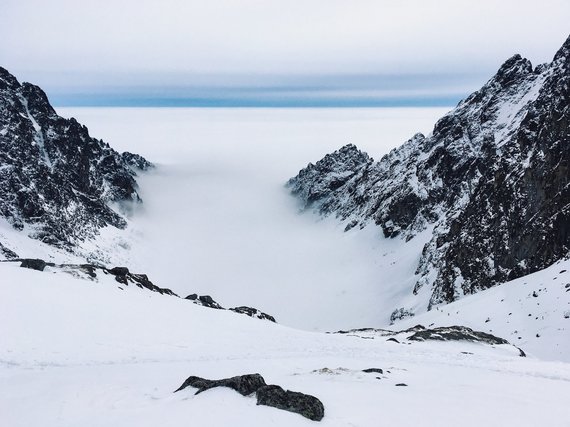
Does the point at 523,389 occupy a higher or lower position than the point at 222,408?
lower

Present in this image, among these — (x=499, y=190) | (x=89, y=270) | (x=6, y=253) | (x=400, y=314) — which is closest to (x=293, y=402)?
(x=89, y=270)

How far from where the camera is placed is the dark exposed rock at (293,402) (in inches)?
487

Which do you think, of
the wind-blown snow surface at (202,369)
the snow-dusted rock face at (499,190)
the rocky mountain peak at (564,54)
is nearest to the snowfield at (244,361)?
the wind-blown snow surface at (202,369)

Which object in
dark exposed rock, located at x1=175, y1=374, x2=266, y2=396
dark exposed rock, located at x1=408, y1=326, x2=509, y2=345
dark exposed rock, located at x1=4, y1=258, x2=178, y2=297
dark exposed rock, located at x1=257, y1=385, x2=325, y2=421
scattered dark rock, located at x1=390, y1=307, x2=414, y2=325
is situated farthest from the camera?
scattered dark rock, located at x1=390, y1=307, x2=414, y2=325

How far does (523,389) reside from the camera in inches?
680

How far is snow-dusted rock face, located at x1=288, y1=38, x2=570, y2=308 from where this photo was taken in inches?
2064

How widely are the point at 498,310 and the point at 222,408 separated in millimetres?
34270

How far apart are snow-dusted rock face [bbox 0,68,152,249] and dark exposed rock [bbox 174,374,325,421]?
400 ft

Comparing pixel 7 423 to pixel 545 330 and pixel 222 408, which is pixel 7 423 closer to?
pixel 222 408

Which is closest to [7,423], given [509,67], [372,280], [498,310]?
[498,310]

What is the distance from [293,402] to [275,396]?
541 mm

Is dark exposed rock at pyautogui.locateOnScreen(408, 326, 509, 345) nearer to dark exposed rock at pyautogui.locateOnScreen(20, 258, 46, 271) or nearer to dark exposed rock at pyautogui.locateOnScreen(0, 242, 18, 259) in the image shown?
dark exposed rock at pyautogui.locateOnScreen(20, 258, 46, 271)

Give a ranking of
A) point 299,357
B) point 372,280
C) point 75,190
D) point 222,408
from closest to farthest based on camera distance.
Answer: point 222,408, point 299,357, point 372,280, point 75,190

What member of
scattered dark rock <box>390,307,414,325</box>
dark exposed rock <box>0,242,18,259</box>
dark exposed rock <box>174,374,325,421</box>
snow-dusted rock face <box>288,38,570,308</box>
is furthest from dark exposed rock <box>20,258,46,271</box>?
dark exposed rock <box>0,242,18,259</box>
